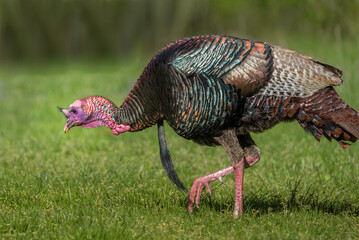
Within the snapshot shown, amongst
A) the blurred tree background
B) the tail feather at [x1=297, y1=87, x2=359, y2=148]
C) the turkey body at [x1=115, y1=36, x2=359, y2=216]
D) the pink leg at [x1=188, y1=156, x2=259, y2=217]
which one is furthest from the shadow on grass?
the blurred tree background

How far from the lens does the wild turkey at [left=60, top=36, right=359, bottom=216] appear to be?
4.32m

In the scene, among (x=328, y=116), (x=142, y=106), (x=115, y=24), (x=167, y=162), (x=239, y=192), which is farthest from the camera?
(x=115, y=24)

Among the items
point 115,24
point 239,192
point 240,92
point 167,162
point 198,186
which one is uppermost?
point 115,24

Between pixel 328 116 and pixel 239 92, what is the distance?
68 centimetres

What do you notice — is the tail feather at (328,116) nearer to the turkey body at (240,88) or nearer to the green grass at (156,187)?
the turkey body at (240,88)

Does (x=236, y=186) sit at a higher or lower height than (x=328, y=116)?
lower

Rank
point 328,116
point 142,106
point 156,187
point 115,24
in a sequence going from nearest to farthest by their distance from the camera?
point 328,116, point 142,106, point 156,187, point 115,24

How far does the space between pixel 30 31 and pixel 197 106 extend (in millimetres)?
15476

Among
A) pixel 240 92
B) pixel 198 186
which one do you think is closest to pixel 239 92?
pixel 240 92

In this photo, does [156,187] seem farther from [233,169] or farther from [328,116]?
[328,116]

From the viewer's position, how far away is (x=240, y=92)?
4359mm

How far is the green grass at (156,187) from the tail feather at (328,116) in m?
0.63

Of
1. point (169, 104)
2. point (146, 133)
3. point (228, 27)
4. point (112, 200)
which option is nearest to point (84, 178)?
point (112, 200)

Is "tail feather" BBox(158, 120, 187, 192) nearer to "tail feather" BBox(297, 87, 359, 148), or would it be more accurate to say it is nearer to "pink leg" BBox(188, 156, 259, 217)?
"pink leg" BBox(188, 156, 259, 217)
